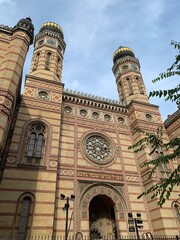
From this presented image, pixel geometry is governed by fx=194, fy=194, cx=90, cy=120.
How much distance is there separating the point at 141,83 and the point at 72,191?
13.7 metres

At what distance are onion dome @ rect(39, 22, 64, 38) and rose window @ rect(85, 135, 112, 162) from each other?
12740mm

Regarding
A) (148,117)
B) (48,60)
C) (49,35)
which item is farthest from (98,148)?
(49,35)

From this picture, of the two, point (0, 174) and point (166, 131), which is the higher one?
point (166, 131)

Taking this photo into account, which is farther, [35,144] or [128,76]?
[128,76]

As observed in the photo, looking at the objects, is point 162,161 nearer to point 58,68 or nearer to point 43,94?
point 43,94

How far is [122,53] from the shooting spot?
23.3 metres

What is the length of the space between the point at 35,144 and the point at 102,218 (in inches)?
262

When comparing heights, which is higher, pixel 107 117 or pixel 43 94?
pixel 43 94

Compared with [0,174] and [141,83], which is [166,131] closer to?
[141,83]

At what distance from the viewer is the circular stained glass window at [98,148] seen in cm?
1388

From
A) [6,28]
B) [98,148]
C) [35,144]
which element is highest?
[6,28]

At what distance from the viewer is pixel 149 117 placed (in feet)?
56.1

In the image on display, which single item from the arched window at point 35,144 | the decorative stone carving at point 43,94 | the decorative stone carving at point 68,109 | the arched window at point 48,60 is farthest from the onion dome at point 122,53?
the arched window at point 35,144

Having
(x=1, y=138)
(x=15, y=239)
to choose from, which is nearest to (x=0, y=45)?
(x=1, y=138)
